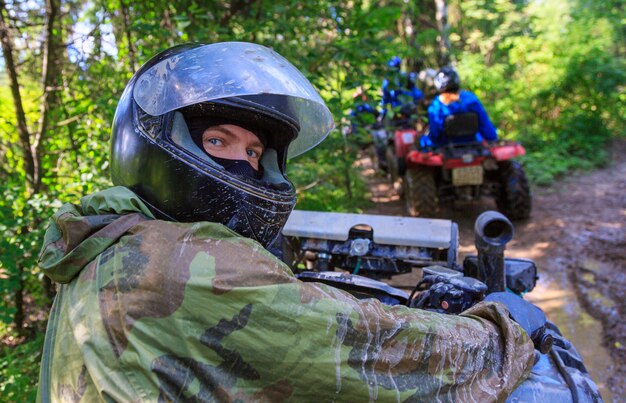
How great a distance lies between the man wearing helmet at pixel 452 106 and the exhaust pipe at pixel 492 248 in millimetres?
4029

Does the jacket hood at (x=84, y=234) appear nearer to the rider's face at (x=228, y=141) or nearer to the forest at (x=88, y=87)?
the rider's face at (x=228, y=141)

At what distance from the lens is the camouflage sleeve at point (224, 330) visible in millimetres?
1195

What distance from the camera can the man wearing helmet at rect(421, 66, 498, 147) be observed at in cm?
621

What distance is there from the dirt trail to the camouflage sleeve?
2.63m

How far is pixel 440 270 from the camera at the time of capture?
7.55ft

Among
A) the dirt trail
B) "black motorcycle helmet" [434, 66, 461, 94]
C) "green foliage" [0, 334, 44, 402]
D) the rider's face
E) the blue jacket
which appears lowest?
the dirt trail

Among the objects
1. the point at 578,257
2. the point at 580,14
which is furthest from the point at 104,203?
the point at 580,14

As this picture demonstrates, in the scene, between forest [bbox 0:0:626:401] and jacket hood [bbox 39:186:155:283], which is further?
forest [bbox 0:0:626:401]

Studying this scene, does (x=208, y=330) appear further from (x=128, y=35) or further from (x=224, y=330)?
(x=128, y=35)

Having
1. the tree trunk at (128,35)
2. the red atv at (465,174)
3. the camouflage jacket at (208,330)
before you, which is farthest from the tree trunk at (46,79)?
the red atv at (465,174)

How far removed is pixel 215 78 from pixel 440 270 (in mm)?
1325

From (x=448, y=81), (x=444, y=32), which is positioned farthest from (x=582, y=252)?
(x=444, y=32)

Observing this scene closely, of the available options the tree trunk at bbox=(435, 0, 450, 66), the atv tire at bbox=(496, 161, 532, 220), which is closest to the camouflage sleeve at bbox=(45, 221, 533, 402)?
the atv tire at bbox=(496, 161, 532, 220)

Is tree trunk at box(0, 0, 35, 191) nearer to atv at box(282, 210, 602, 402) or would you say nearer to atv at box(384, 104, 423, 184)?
atv at box(282, 210, 602, 402)
